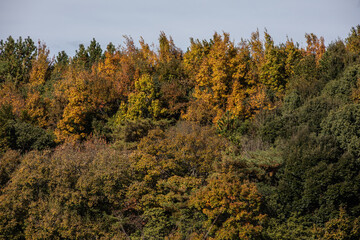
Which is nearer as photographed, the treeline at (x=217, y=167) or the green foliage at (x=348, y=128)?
the treeline at (x=217, y=167)

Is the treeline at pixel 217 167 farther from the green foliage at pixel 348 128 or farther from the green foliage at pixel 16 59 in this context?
the green foliage at pixel 16 59

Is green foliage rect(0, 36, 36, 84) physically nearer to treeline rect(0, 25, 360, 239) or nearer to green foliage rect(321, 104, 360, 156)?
treeline rect(0, 25, 360, 239)

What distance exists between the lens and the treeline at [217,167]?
18141 mm

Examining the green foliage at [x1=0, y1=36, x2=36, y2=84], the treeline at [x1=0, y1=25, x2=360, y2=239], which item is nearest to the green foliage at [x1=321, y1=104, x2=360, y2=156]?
the treeline at [x1=0, y1=25, x2=360, y2=239]

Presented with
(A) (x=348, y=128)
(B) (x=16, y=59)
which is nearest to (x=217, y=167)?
(A) (x=348, y=128)

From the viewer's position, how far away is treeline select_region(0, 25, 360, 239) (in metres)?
18.1

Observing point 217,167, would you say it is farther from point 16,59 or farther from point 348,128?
point 16,59

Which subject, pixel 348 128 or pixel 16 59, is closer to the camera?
pixel 348 128

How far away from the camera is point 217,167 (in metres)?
20.1

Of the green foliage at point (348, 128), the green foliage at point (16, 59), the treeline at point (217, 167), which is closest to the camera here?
the treeline at point (217, 167)

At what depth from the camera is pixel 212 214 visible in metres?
16.9

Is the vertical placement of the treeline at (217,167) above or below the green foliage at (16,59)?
below

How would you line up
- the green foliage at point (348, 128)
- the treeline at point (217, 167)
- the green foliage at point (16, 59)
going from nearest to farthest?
the treeline at point (217, 167)
the green foliage at point (348, 128)
the green foliage at point (16, 59)

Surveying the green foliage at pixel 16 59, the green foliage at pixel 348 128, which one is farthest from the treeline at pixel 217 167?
the green foliage at pixel 16 59
